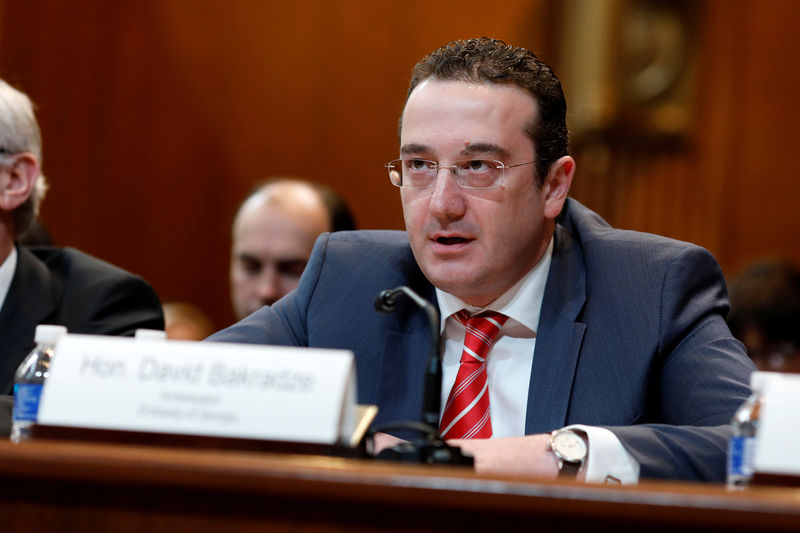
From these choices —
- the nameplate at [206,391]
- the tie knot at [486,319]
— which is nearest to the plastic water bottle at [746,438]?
the nameplate at [206,391]

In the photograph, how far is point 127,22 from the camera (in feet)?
15.9

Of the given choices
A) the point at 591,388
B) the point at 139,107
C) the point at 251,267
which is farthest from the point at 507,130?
the point at 139,107

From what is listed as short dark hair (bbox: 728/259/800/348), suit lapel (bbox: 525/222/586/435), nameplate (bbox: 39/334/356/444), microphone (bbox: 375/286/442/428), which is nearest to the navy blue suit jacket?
suit lapel (bbox: 525/222/586/435)

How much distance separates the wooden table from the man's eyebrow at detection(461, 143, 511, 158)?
1.15 metres

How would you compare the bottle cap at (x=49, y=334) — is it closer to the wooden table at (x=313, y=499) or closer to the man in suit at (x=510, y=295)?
the wooden table at (x=313, y=499)

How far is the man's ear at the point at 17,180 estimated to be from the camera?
2.81 m

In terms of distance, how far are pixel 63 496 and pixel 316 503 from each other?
285 millimetres

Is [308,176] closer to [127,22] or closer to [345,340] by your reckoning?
[127,22]

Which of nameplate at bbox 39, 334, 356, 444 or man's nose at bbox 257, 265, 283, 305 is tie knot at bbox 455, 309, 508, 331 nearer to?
nameplate at bbox 39, 334, 356, 444

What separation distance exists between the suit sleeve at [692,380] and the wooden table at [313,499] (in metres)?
0.68

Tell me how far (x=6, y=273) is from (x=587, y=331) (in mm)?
1546

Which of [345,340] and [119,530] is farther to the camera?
[345,340]

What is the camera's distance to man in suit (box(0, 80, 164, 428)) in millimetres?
2715

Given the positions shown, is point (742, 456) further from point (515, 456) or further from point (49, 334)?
point (49, 334)
